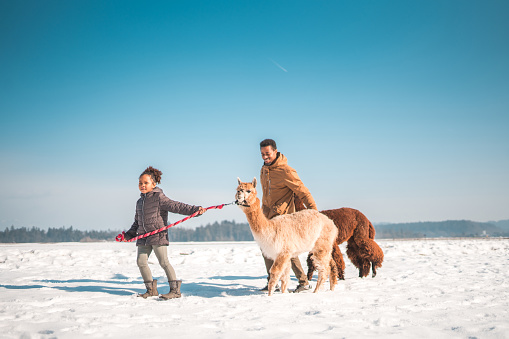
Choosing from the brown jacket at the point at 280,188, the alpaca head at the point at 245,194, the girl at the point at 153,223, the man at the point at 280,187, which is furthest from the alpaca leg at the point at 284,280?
the girl at the point at 153,223

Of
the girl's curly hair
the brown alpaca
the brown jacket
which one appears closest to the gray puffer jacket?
the girl's curly hair

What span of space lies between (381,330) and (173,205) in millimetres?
2956

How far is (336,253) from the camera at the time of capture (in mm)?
5934

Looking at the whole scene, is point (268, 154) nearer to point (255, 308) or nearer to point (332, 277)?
point (332, 277)

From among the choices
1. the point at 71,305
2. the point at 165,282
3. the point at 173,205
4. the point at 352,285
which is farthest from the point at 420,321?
the point at 165,282

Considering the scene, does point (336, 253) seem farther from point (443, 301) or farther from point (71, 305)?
point (71, 305)

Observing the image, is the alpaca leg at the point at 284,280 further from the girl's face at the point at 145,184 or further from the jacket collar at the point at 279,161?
the girl's face at the point at 145,184

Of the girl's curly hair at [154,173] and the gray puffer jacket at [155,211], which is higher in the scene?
the girl's curly hair at [154,173]

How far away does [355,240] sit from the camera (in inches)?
247

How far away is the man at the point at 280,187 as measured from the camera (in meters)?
5.07

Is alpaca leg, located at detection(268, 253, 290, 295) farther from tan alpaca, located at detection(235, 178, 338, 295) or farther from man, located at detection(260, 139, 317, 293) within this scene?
man, located at detection(260, 139, 317, 293)

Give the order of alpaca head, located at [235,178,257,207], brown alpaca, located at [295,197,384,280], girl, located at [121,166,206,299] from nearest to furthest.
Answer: alpaca head, located at [235,178,257,207], girl, located at [121,166,206,299], brown alpaca, located at [295,197,384,280]

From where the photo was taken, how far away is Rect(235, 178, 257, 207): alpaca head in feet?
14.0

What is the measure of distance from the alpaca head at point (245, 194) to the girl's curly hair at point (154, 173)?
1.31m
